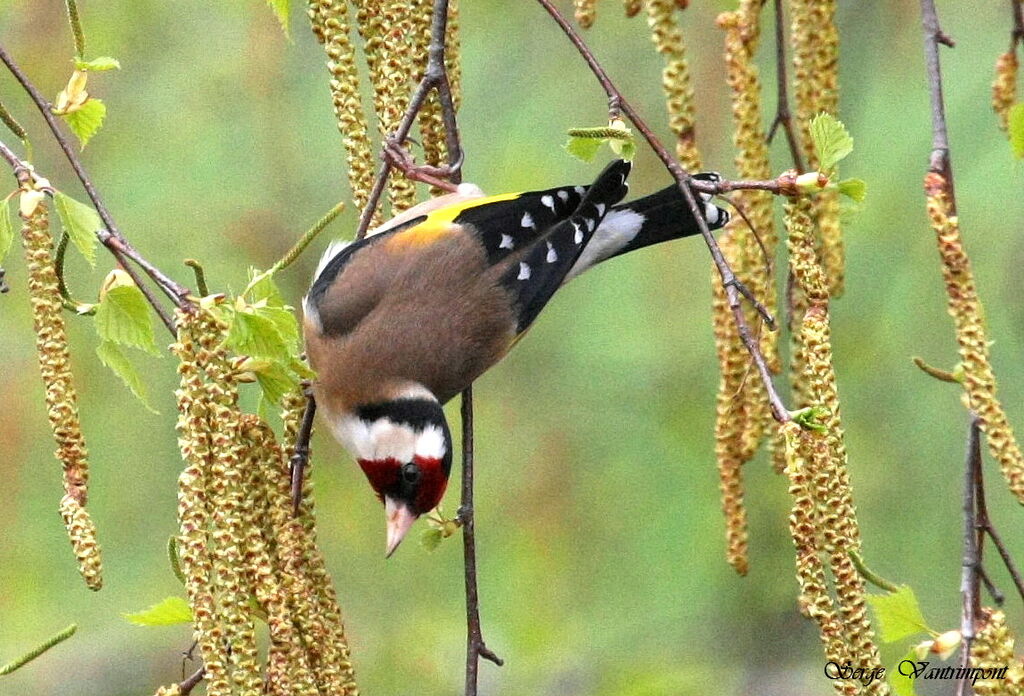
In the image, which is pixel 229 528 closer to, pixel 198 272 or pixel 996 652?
pixel 198 272

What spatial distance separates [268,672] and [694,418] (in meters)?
2.83

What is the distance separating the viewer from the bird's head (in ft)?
9.30

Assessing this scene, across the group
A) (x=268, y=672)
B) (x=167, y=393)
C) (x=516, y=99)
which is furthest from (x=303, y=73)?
(x=268, y=672)

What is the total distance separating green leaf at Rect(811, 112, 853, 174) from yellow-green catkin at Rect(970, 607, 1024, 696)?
0.67 meters

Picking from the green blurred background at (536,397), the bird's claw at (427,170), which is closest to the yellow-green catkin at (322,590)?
the bird's claw at (427,170)

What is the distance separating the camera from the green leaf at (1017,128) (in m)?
2.23

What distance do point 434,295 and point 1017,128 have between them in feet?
4.49

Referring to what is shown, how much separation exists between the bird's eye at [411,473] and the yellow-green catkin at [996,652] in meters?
1.22

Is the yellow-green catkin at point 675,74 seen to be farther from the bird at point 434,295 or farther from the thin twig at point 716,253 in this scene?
the bird at point 434,295

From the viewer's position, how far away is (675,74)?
251 cm

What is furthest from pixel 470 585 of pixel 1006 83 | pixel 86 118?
pixel 1006 83

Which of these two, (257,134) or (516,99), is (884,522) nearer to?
(516,99)

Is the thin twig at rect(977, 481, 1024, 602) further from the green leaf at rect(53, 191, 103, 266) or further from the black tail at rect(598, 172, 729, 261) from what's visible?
the black tail at rect(598, 172, 729, 261)

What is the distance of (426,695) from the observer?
459 centimetres
